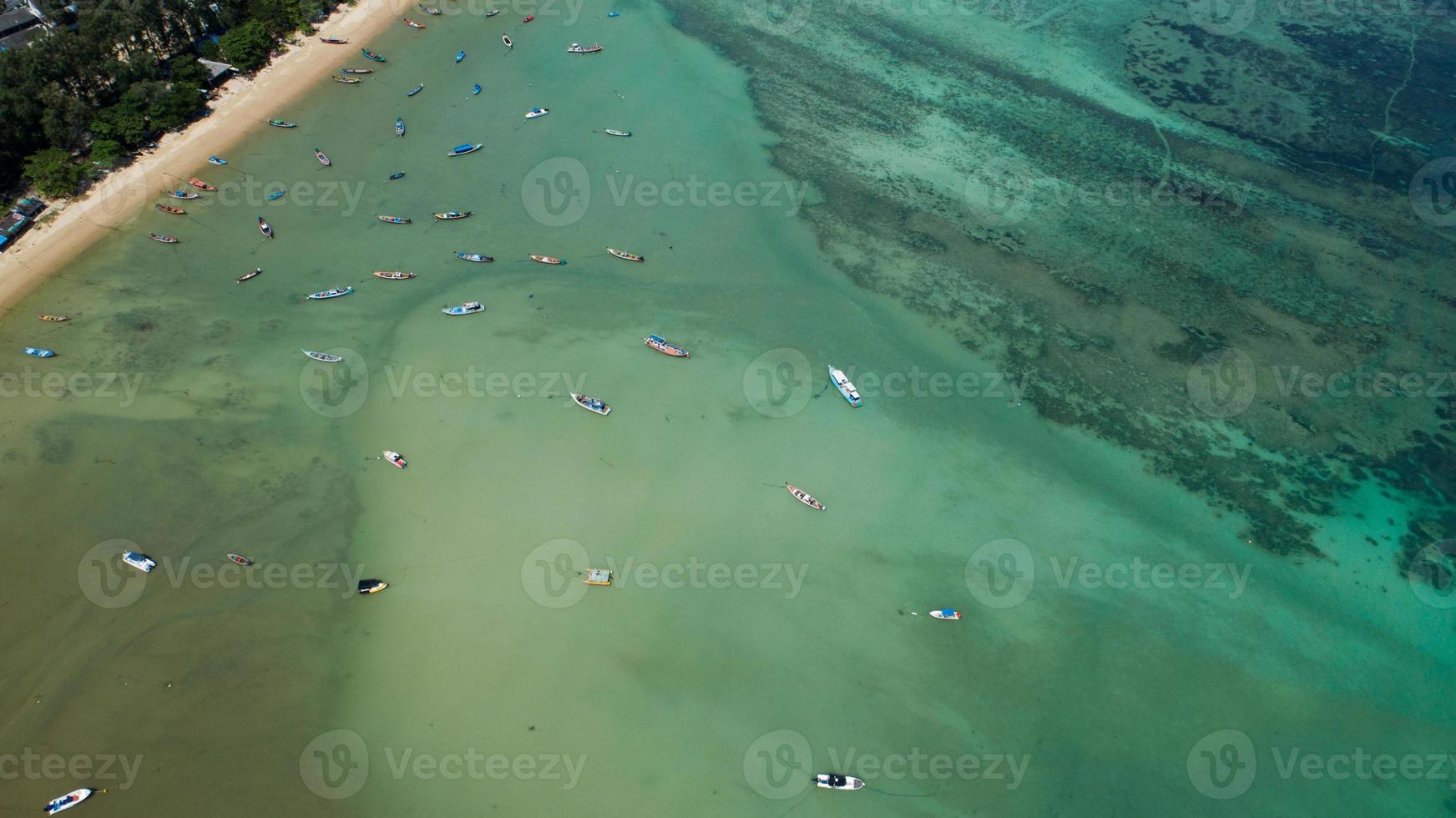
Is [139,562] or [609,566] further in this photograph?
[609,566]

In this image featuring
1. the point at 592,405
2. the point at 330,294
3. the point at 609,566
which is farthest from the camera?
the point at 330,294

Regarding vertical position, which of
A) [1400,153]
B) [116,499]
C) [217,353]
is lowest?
[116,499]

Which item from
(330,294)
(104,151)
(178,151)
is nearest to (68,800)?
(330,294)

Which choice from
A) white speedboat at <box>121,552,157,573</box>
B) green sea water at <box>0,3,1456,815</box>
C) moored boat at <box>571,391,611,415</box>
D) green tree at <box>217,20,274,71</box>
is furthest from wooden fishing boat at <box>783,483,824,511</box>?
green tree at <box>217,20,274,71</box>

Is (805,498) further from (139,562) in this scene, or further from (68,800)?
(68,800)

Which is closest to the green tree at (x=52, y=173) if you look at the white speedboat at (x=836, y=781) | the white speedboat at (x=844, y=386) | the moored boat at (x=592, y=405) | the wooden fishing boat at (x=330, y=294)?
the wooden fishing boat at (x=330, y=294)

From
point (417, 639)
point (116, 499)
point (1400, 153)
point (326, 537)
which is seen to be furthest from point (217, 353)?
point (1400, 153)

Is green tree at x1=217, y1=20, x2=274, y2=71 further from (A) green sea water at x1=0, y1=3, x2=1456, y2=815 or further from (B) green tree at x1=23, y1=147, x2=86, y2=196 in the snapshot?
(A) green sea water at x1=0, y1=3, x2=1456, y2=815

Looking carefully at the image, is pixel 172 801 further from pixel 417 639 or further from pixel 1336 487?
pixel 1336 487
